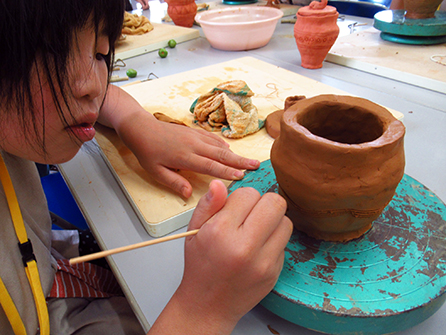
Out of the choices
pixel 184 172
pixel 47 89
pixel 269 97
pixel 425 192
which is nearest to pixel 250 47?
pixel 269 97

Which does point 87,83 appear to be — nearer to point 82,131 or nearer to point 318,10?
point 82,131

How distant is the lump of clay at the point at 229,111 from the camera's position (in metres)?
1.19

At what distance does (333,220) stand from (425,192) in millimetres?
281

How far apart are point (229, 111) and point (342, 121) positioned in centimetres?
54

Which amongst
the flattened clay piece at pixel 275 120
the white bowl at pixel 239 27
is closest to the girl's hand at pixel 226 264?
the flattened clay piece at pixel 275 120

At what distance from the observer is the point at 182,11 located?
8.36ft

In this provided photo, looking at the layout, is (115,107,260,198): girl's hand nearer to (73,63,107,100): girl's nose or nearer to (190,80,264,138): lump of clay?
(190,80,264,138): lump of clay

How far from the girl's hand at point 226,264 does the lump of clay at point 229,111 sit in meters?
0.62

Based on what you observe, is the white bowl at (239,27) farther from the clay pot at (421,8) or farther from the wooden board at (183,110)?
the clay pot at (421,8)

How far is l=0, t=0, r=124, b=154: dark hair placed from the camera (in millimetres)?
434

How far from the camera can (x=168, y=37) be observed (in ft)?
7.60

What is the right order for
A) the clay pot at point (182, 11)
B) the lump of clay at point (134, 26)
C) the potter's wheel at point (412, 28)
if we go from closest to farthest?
the potter's wheel at point (412, 28) < the lump of clay at point (134, 26) < the clay pot at point (182, 11)

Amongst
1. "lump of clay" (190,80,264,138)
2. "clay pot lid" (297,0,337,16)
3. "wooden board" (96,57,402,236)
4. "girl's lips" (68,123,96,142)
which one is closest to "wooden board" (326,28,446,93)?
"clay pot lid" (297,0,337,16)

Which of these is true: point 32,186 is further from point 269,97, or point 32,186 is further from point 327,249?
point 269,97
